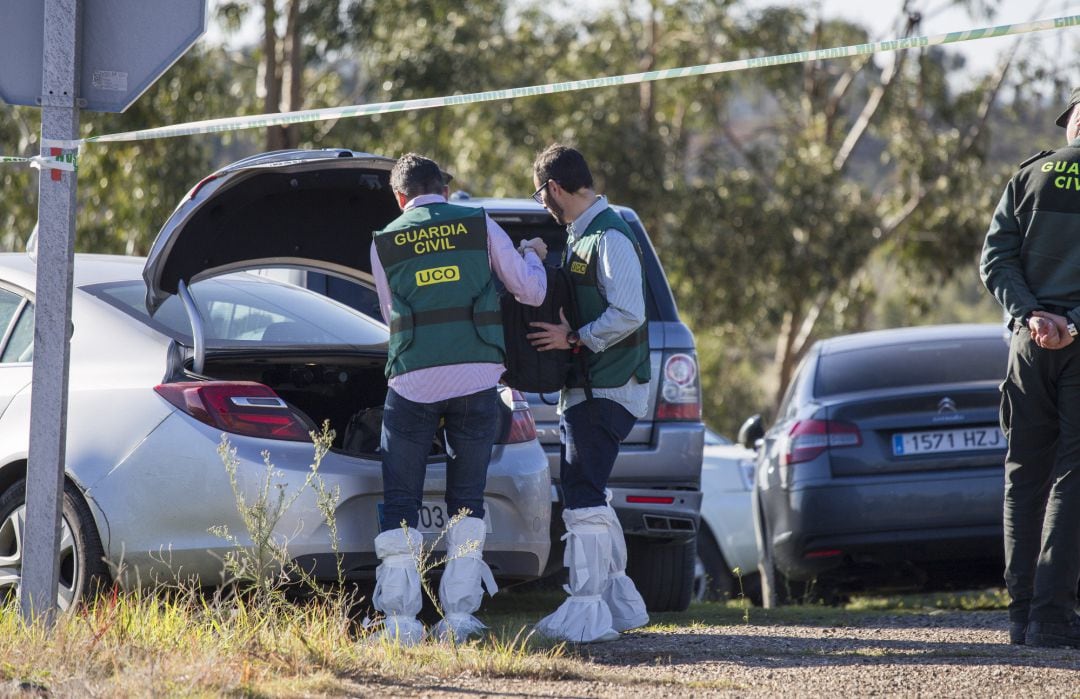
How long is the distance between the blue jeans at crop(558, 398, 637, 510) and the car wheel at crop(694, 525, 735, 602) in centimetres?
413

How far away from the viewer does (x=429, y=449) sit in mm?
A: 5059

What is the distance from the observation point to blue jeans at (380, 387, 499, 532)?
498 centimetres

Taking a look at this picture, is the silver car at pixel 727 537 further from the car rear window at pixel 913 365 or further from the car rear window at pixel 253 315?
the car rear window at pixel 253 315

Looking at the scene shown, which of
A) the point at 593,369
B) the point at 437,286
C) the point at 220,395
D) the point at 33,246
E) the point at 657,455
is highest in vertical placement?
the point at 33,246

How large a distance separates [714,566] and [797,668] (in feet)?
15.2

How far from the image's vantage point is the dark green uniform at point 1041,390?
5082mm

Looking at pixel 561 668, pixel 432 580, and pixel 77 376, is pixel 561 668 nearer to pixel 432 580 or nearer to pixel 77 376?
pixel 432 580

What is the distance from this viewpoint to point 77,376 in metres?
5.19

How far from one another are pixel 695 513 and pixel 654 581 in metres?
0.47

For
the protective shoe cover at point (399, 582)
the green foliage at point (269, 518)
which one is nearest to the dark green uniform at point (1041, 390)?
the protective shoe cover at point (399, 582)

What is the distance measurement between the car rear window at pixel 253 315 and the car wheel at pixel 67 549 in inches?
28.7

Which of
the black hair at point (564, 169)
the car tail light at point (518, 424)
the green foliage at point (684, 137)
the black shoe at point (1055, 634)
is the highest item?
the green foliage at point (684, 137)

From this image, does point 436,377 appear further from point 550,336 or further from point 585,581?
point 585,581

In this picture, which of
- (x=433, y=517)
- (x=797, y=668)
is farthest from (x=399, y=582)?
(x=797, y=668)
